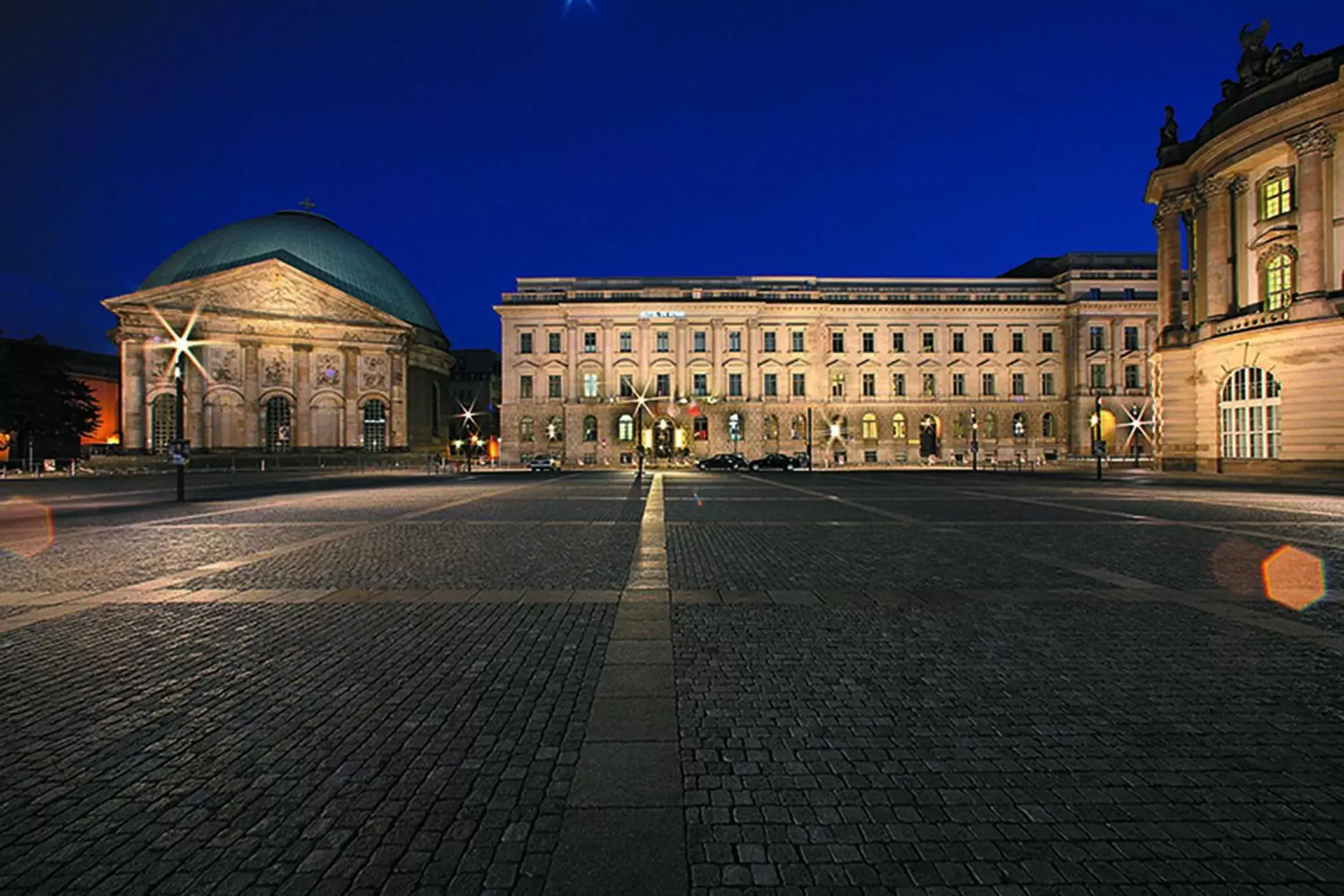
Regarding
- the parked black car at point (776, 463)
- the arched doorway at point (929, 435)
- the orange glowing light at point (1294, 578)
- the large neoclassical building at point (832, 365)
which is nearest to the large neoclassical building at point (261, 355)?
the large neoclassical building at point (832, 365)

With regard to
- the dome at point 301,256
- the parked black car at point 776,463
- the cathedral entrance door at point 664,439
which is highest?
the dome at point 301,256

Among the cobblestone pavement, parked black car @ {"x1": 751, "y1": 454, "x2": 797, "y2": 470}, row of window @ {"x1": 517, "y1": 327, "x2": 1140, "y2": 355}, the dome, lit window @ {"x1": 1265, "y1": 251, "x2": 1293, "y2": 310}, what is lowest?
the cobblestone pavement

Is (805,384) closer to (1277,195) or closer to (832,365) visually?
(832,365)

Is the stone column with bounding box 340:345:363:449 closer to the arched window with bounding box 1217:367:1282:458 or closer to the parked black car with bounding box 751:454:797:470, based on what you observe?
the parked black car with bounding box 751:454:797:470

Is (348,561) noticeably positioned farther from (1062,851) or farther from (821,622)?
(1062,851)

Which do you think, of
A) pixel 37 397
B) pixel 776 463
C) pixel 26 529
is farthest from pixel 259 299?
pixel 26 529

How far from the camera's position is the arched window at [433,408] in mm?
81812

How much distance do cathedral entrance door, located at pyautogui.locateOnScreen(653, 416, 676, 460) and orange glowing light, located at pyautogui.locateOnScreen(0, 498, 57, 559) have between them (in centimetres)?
5030

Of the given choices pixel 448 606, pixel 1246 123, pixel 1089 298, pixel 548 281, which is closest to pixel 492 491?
pixel 448 606

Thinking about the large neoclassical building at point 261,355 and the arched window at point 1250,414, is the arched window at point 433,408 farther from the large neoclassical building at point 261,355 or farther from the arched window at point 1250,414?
the arched window at point 1250,414

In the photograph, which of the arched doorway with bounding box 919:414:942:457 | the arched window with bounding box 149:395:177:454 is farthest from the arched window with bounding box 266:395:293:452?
the arched doorway with bounding box 919:414:942:457

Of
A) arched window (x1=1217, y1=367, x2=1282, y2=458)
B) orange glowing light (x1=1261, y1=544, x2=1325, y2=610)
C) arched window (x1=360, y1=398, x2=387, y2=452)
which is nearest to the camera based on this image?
orange glowing light (x1=1261, y1=544, x2=1325, y2=610)

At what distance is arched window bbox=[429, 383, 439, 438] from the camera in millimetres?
81812

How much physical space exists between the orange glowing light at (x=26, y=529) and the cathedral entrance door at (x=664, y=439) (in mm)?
50295
